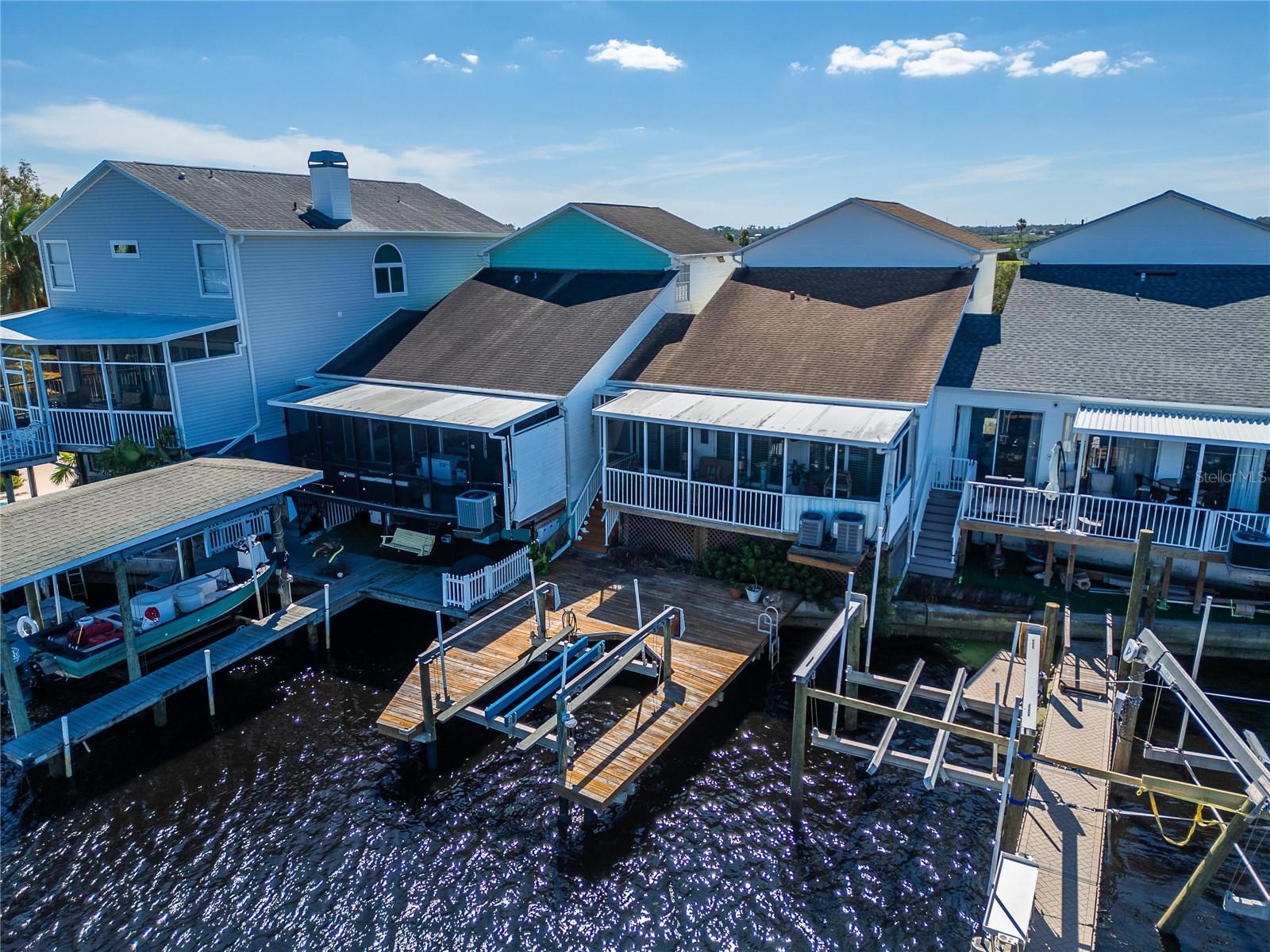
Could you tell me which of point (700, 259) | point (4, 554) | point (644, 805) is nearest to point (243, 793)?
point (4, 554)

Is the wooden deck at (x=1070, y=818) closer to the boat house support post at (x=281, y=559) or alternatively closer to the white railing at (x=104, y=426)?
the boat house support post at (x=281, y=559)

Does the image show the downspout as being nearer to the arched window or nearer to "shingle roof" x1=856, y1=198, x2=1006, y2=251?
the arched window

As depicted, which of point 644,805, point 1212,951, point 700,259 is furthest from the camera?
point 700,259

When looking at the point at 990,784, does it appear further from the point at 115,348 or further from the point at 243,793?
the point at 115,348

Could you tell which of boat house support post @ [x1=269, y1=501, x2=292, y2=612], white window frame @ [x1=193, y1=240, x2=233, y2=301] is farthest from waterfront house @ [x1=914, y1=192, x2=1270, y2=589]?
white window frame @ [x1=193, y1=240, x2=233, y2=301]

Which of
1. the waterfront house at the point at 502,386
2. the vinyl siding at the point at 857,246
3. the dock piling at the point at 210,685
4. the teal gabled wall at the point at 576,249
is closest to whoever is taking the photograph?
the dock piling at the point at 210,685

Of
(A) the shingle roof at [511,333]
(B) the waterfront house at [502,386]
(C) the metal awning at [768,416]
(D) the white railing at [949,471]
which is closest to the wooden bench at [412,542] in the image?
(B) the waterfront house at [502,386]

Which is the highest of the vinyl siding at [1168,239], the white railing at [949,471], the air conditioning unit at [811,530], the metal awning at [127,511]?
the vinyl siding at [1168,239]
